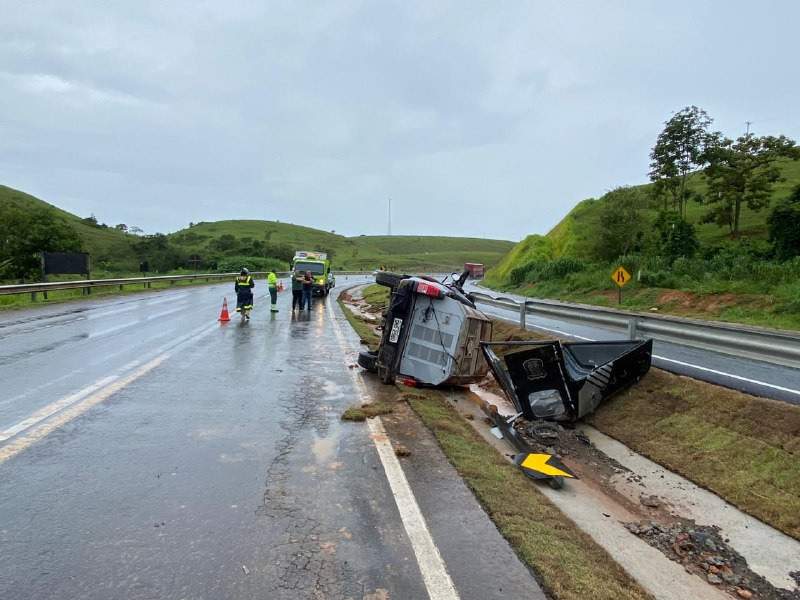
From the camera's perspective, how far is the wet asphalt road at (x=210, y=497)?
2.95 metres

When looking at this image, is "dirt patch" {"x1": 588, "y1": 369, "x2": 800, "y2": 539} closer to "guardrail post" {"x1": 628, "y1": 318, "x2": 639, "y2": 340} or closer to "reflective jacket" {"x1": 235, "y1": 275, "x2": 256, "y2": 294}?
"guardrail post" {"x1": 628, "y1": 318, "x2": 639, "y2": 340}

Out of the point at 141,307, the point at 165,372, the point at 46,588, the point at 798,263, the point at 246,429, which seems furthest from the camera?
the point at 798,263

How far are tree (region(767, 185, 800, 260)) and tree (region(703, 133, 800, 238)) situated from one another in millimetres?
9329

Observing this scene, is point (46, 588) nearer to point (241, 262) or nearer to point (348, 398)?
point (348, 398)

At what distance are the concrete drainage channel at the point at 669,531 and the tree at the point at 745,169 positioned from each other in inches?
1548

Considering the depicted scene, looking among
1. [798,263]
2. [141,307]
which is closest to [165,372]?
[141,307]

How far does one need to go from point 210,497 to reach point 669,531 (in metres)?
3.92

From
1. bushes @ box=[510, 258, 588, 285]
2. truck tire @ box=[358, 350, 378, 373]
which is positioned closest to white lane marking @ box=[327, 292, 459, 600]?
truck tire @ box=[358, 350, 378, 373]

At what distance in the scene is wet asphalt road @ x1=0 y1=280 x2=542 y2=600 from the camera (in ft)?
9.68

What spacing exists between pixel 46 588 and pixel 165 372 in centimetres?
601

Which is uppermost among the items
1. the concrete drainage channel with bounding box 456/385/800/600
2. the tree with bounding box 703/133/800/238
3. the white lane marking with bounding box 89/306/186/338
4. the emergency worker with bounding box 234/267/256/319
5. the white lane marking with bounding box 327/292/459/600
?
the tree with bounding box 703/133/800/238

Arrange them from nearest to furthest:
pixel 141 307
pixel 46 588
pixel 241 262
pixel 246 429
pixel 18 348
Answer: pixel 46 588 < pixel 246 429 < pixel 18 348 < pixel 141 307 < pixel 241 262

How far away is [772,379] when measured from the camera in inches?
311

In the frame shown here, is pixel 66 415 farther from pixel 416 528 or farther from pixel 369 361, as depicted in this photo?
pixel 369 361
